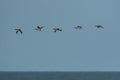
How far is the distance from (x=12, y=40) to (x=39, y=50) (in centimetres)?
21

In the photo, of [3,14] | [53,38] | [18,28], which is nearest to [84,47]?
[53,38]

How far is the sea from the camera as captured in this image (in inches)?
59.2

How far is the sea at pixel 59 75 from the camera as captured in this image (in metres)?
1.50

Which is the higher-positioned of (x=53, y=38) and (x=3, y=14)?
(x=3, y=14)

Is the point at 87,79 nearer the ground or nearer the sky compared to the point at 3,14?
nearer the ground

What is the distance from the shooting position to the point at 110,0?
1.58 metres

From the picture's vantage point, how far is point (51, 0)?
1585mm

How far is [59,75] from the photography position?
1551mm

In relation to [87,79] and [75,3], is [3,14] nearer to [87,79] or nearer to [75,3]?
[75,3]

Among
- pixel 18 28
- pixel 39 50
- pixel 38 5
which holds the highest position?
pixel 38 5

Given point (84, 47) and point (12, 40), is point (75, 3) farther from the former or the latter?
point (12, 40)

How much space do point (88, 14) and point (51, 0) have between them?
0.94 ft

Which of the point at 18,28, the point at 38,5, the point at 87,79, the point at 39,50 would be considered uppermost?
the point at 38,5

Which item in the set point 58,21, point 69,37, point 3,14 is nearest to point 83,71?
point 69,37
